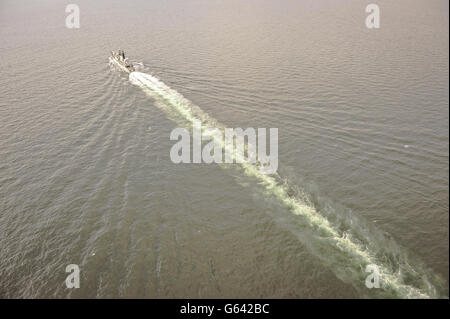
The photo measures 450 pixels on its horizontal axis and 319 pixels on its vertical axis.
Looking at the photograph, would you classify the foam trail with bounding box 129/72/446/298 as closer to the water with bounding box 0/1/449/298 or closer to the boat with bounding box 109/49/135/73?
the water with bounding box 0/1/449/298

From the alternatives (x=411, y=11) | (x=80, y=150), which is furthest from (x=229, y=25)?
(x=80, y=150)

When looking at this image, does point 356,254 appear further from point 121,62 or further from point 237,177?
point 121,62

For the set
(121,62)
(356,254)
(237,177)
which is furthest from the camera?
(121,62)

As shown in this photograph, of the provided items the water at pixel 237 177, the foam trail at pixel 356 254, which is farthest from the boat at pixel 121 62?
the foam trail at pixel 356 254

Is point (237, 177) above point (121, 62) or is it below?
below

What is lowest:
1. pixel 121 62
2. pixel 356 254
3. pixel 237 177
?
pixel 356 254

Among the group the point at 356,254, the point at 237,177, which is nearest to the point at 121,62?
the point at 237,177

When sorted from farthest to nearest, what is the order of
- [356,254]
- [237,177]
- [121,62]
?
[121,62] → [237,177] → [356,254]
